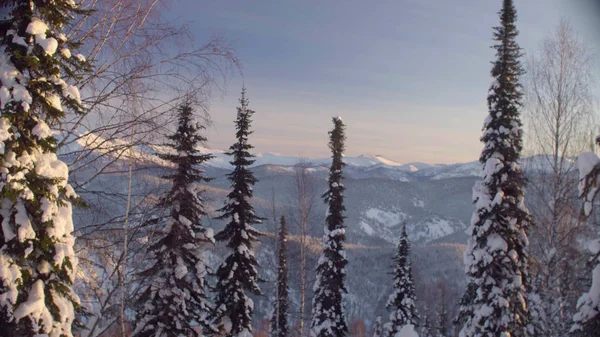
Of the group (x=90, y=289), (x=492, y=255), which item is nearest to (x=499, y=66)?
(x=492, y=255)

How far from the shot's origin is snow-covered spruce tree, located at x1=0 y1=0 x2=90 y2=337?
4.12 m

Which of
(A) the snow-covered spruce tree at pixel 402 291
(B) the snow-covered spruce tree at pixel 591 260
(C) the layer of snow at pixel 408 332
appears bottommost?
(A) the snow-covered spruce tree at pixel 402 291

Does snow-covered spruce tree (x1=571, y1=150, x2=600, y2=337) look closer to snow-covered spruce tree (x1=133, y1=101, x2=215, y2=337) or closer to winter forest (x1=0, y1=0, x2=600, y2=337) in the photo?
winter forest (x1=0, y1=0, x2=600, y2=337)

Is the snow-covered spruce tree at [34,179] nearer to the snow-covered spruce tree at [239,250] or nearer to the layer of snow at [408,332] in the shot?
the layer of snow at [408,332]

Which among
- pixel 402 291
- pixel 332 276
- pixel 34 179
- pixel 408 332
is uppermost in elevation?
pixel 34 179

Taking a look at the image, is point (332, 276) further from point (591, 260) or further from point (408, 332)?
point (591, 260)

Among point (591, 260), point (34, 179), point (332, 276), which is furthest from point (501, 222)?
point (34, 179)

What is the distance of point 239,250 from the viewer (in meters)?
17.4

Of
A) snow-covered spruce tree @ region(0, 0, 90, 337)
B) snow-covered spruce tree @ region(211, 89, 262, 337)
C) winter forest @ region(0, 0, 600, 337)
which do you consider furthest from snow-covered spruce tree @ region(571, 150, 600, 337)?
snow-covered spruce tree @ region(211, 89, 262, 337)

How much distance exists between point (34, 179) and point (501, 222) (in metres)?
13.9

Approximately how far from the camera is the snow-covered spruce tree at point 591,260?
551 cm

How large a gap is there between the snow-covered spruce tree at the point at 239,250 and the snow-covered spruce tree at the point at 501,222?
9.09m

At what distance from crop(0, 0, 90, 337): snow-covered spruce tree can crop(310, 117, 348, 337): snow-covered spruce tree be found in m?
17.7

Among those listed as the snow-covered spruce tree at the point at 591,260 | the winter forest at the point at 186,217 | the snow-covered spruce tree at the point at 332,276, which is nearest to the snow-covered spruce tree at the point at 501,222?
the winter forest at the point at 186,217
